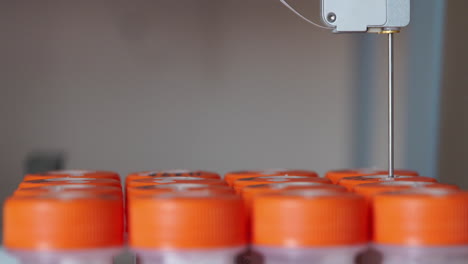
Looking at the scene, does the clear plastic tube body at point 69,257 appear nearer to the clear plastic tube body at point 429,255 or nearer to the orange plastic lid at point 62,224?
the orange plastic lid at point 62,224

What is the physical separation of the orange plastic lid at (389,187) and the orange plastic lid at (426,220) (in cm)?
7

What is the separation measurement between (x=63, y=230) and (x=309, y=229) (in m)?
0.27

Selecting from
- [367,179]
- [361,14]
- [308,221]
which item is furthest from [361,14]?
[308,221]

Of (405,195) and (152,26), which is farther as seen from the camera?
(152,26)

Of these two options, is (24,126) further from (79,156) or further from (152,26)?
(152,26)

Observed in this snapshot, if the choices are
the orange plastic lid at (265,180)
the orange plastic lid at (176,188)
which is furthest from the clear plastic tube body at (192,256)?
the orange plastic lid at (265,180)

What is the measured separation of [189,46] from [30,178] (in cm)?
205

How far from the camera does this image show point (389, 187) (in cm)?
104

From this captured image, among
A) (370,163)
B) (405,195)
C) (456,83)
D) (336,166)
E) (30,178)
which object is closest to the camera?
(405,195)

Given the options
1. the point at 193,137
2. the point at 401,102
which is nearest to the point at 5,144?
the point at 193,137

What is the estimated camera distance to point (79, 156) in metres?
3.27

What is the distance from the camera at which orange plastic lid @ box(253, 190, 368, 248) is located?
0.90 meters

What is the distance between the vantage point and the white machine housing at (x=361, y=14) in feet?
3.62

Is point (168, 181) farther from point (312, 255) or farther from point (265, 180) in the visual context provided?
point (312, 255)
